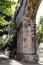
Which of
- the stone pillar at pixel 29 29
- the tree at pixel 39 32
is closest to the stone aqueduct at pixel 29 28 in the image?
the stone pillar at pixel 29 29

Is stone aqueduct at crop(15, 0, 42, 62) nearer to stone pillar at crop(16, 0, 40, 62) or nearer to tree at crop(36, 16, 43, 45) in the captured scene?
stone pillar at crop(16, 0, 40, 62)

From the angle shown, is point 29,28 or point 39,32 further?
point 39,32

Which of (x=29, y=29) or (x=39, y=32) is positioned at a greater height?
(x=39, y=32)

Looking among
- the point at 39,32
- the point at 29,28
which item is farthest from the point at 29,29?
the point at 39,32

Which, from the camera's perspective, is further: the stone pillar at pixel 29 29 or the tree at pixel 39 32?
the tree at pixel 39 32

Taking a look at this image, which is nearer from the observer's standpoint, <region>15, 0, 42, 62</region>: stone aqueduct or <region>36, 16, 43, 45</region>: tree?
<region>15, 0, 42, 62</region>: stone aqueduct

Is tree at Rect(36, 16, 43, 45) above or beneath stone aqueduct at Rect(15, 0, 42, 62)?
above

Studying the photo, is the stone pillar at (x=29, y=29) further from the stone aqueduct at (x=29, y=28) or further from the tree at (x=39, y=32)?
the tree at (x=39, y=32)

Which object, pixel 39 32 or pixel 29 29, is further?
pixel 39 32

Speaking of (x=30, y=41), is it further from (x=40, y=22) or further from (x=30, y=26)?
(x=40, y=22)

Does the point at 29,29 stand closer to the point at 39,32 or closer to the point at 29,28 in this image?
the point at 29,28

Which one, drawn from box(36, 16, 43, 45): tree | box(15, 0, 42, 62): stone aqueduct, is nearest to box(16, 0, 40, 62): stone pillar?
box(15, 0, 42, 62): stone aqueduct

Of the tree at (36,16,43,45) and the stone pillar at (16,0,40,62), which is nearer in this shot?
the stone pillar at (16,0,40,62)

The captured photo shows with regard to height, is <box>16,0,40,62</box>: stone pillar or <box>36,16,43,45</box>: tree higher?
<box>36,16,43,45</box>: tree
